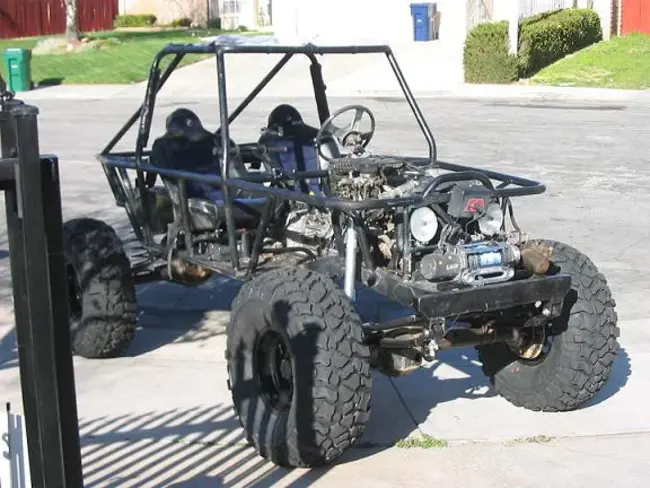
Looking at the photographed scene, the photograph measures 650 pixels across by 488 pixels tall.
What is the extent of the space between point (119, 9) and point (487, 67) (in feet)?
90.1

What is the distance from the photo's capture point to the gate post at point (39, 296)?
307cm

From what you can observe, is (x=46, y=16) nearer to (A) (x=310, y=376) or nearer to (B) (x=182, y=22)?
(B) (x=182, y=22)

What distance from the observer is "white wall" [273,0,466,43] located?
1405 inches

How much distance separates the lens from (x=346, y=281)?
221 inches

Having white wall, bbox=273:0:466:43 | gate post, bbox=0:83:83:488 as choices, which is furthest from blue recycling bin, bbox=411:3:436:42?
gate post, bbox=0:83:83:488

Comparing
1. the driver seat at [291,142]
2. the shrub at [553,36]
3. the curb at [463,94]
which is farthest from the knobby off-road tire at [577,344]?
the shrub at [553,36]

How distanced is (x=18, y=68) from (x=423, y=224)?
2326 centimetres

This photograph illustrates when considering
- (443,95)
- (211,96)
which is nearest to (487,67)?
(443,95)

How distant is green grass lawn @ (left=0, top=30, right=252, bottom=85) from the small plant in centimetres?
2386

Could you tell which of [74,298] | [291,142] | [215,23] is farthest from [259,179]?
[215,23]

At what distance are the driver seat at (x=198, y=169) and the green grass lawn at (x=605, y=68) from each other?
20.3m

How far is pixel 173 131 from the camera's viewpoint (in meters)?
7.24

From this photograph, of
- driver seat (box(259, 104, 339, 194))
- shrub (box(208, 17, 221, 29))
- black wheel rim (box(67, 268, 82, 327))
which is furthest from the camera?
shrub (box(208, 17, 221, 29))

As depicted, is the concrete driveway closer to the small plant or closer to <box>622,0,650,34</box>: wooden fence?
the small plant
